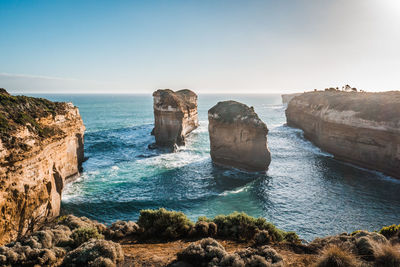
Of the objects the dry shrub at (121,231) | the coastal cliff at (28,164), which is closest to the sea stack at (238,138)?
the coastal cliff at (28,164)

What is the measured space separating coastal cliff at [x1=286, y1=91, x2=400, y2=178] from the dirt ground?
2722 centimetres

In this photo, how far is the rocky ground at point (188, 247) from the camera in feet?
26.6

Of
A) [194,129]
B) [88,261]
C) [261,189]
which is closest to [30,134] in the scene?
[88,261]

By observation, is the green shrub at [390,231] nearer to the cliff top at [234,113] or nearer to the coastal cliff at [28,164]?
the cliff top at [234,113]

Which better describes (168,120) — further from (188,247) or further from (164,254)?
→ (188,247)

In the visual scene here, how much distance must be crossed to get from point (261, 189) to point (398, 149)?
60.9 ft

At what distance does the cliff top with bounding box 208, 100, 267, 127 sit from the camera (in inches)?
1245

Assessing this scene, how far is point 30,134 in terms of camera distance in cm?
1689

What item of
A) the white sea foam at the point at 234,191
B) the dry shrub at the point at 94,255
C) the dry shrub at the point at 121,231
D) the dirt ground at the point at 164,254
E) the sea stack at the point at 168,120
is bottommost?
the white sea foam at the point at 234,191

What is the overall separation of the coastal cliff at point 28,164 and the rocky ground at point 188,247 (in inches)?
171

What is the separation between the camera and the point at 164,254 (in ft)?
33.2

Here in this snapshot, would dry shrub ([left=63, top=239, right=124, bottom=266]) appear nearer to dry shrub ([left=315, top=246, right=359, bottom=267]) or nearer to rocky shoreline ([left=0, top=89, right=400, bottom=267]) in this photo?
rocky shoreline ([left=0, top=89, right=400, bottom=267])

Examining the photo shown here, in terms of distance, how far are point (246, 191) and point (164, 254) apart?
1680 centimetres

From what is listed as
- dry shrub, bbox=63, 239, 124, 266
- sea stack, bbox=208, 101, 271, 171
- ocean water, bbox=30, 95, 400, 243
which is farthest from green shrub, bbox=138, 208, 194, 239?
sea stack, bbox=208, 101, 271, 171
